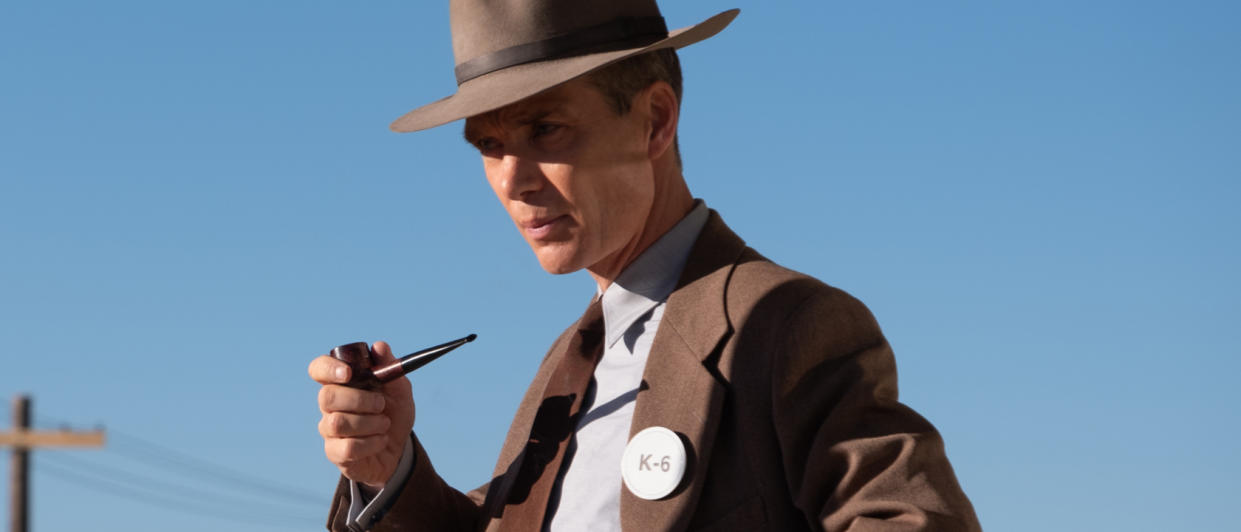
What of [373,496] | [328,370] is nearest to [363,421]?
[328,370]

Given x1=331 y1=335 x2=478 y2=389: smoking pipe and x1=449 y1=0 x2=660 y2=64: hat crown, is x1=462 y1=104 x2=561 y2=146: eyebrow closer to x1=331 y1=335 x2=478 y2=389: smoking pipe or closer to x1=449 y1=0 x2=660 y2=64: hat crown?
x1=449 y1=0 x2=660 y2=64: hat crown

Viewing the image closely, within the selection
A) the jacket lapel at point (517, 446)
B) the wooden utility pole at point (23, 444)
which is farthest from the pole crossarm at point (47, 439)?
the jacket lapel at point (517, 446)

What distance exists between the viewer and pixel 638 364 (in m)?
3.04

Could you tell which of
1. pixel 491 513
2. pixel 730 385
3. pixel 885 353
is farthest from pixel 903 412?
pixel 491 513

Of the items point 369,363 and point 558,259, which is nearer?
point 558,259

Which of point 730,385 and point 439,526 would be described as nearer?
point 730,385

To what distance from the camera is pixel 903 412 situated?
271 cm

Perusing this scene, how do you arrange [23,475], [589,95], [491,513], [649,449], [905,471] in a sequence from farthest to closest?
1. [23,475]
2. [491,513]
3. [589,95]
4. [649,449]
5. [905,471]

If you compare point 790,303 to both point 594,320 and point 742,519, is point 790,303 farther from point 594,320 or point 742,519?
point 594,320

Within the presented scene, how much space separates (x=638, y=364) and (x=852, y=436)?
56cm

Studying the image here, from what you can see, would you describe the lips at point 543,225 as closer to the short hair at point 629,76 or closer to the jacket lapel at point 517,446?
the short hair at point 629,76

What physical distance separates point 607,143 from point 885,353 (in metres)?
0.71

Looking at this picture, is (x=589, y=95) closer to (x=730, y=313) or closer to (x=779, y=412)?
(x=730, y=313)

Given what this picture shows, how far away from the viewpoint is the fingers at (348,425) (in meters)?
3.14
